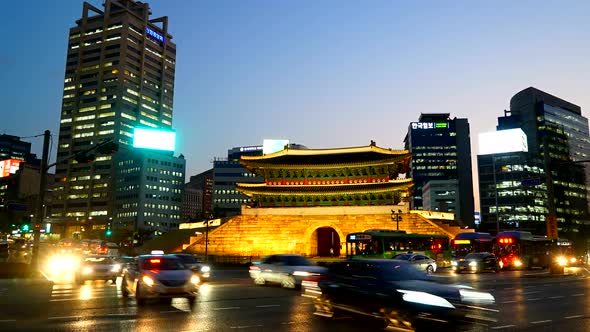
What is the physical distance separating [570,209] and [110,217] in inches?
5718

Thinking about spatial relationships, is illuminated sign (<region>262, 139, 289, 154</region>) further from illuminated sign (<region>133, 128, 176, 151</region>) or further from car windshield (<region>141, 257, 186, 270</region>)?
car windshield (<region>141, 257, 186, 270</region>)

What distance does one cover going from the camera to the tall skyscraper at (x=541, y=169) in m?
124

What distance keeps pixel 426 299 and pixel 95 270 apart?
1679cm

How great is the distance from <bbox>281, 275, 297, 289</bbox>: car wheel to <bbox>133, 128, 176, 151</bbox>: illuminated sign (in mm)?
48675

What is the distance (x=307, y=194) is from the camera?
57.9 metres

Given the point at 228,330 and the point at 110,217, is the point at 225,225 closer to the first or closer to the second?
the point at 228,330

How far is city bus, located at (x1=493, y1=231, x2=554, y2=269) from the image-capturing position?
35031mm

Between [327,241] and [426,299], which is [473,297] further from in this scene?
[327,241]

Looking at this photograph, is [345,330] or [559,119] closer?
[345,330]

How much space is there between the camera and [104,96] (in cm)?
15125

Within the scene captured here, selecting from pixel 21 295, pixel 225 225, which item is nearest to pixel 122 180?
pixel 225 225

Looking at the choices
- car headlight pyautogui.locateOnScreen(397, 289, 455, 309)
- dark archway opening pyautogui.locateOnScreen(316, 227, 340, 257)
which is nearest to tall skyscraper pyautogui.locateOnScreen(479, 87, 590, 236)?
dark archway opening pyautogui.locateOnScreen(316, 227, 340, 257)

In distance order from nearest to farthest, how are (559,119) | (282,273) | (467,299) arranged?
(467,299), (282,273), (559,119)

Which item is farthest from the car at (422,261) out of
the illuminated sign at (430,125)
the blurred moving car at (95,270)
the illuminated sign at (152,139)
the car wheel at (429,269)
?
the illuminated sign at (430,125)
